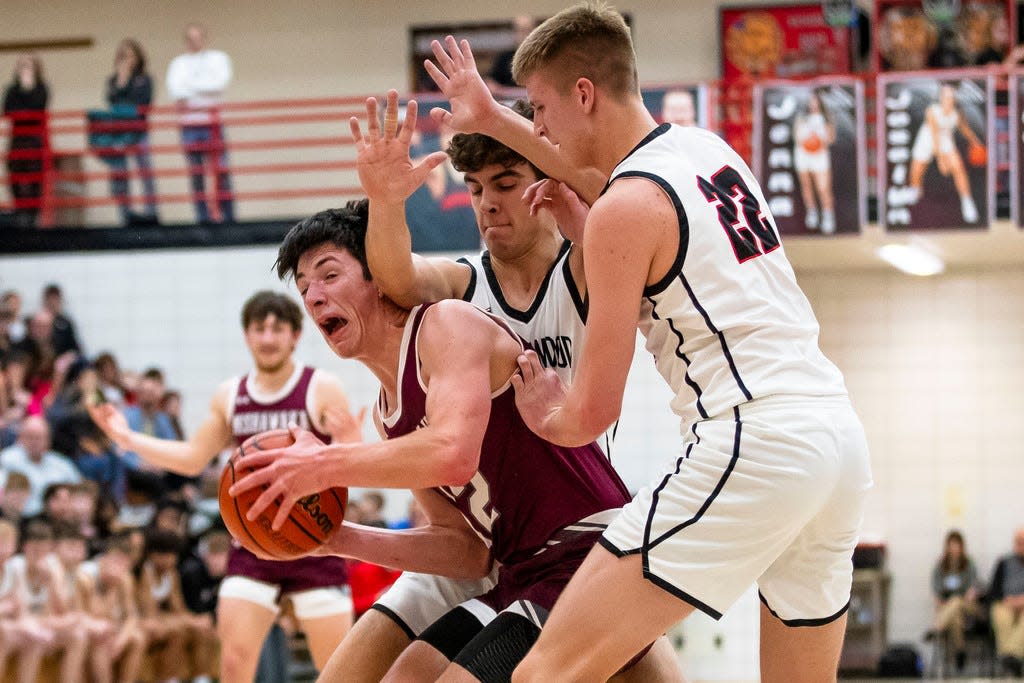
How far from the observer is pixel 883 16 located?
50.9ft

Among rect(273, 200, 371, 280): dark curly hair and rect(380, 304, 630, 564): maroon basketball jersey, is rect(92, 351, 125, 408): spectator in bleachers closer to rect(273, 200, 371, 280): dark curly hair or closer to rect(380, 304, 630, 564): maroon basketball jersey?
rect(273, 200, 371, 280): dark curly hair

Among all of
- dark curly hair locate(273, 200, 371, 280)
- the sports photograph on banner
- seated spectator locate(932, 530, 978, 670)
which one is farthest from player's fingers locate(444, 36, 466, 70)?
seated spectator locate(932, 530, 978, 670)

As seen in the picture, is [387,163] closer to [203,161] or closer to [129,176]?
[129,176]

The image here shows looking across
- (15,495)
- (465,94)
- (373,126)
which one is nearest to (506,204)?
(465,94)

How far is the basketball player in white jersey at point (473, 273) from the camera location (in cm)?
386

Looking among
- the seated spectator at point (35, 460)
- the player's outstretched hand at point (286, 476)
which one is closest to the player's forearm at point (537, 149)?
the player's outstretched hand at point (286, 476)

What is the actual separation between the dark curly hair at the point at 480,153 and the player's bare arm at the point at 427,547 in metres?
1.03

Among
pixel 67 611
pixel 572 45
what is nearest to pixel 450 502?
pixel 572 45

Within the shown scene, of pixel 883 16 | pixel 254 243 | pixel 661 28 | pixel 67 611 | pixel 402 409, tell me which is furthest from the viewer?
pixel 661 28

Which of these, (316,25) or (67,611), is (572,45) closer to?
(67,611)

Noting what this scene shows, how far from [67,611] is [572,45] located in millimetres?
7248

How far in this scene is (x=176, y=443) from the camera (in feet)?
23.2

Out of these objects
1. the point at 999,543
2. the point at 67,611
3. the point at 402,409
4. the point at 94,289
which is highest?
the point at 402,409

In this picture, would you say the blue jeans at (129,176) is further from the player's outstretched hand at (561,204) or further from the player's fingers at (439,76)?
the player's outstretched hand at (561,204)
